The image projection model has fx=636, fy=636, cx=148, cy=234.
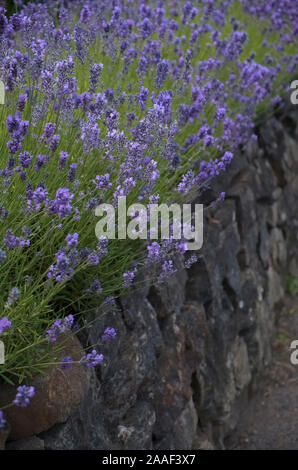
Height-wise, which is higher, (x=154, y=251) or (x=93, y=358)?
(x=154, y=251)

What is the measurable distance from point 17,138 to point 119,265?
34.0 inches

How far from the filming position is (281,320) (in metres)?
5.54

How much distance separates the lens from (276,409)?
15.3ft

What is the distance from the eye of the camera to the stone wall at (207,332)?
2799 mm

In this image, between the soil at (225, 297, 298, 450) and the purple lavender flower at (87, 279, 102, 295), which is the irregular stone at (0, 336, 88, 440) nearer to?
the purple lavender flower at (87, 279, 102, 295)

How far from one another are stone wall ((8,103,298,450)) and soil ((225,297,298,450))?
137 mm

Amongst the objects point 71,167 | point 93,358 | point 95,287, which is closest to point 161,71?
point 71,167

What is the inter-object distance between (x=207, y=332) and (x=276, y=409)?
50.4 inches

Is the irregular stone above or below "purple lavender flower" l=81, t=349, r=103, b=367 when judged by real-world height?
below

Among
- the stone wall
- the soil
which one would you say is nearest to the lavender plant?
the stone wall

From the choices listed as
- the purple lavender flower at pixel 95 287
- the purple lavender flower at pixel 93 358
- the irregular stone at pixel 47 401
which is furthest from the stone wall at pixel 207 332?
the purple lavender flower at pixel 93 358

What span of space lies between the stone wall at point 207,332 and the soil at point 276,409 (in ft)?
0.45

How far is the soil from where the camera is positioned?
14.1 ft

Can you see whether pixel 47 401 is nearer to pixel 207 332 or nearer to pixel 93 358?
pixel 93 358
